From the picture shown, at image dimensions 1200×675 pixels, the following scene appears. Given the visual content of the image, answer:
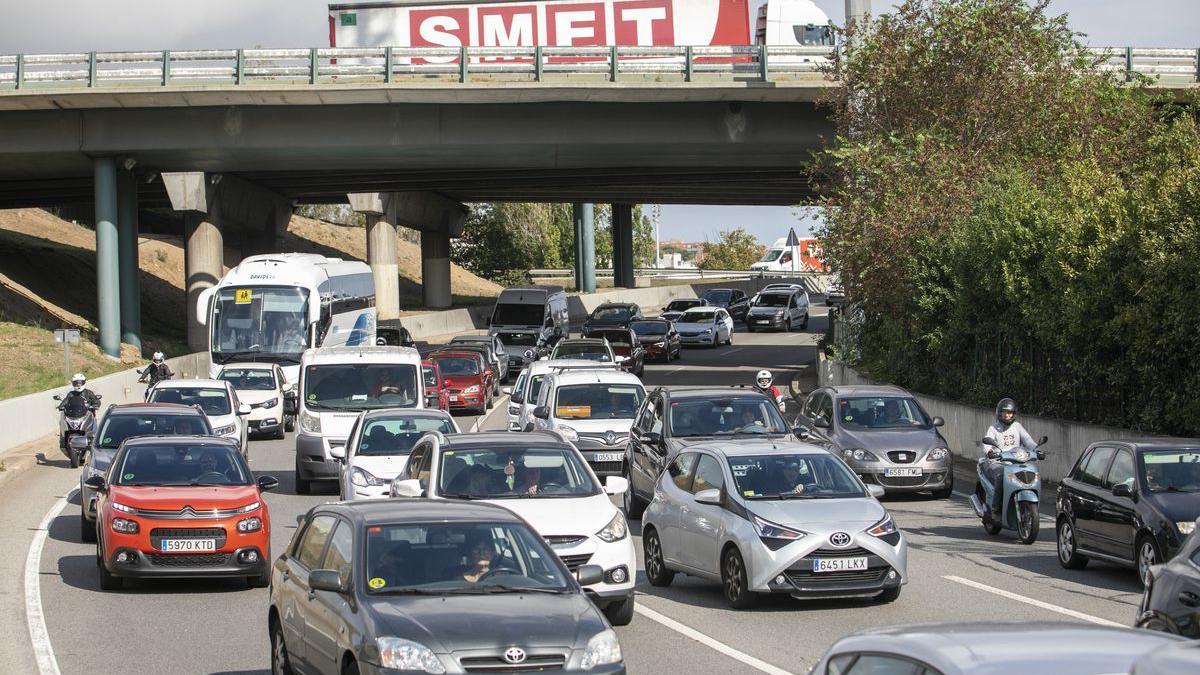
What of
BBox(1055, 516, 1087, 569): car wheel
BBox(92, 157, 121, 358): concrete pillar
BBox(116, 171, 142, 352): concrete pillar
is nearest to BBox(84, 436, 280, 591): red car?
BBox(1055, 516, 1087, 569): car wheel

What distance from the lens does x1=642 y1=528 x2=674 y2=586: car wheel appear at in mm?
14953

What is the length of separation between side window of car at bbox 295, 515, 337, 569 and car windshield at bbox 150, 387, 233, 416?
17.7 m

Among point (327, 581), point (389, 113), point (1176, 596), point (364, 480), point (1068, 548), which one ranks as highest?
point (389, 113)

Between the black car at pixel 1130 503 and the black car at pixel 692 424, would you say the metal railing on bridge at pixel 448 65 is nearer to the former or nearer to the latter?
the black car at pixel 692 424

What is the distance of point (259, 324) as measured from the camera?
38.0 m

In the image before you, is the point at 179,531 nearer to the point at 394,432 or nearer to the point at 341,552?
the point at 394,432

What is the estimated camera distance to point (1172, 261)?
19234mm

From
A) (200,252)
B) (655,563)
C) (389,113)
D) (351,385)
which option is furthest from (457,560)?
(200,252)

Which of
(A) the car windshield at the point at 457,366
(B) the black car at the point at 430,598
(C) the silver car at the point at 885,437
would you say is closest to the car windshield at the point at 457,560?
(B) the black car at the point at 430,598

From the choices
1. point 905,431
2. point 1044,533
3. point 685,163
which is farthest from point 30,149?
point 1044,533

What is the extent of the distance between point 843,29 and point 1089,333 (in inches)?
616

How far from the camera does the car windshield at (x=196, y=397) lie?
27312mm

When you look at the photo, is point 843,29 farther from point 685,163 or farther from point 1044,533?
point 1044,533

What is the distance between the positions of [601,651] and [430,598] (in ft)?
3.53
